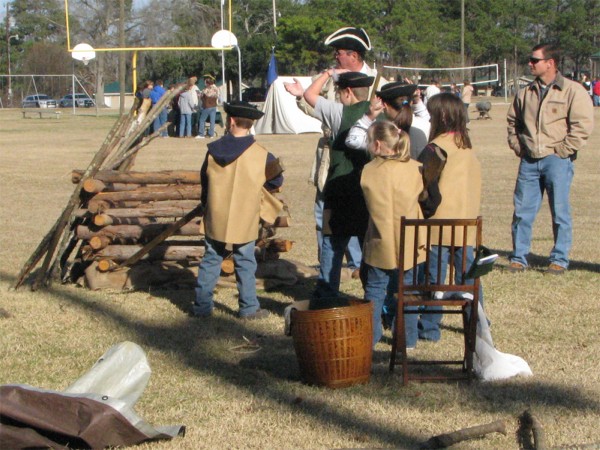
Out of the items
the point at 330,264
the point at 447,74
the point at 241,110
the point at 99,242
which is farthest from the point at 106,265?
the point at 447,74

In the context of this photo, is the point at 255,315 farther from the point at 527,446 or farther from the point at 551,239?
the point at 551,239

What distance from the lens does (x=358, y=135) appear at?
22.8 ft

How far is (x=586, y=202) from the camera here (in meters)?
15.7

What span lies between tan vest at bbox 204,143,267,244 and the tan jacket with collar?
301 centimetres

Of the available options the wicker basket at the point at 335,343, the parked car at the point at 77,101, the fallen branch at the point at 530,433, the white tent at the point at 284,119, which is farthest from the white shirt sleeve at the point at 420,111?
the parked car at the point at 77,101

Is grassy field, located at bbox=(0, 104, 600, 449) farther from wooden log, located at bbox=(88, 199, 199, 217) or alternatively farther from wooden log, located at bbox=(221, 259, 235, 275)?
wooden log, located at bbox=(88, 199, 199, 217)

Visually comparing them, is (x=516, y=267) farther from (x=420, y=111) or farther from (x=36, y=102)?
(x=36, y=102)

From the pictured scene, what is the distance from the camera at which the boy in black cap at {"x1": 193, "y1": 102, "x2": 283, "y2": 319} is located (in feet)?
25.5

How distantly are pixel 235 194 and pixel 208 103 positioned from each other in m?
24.7

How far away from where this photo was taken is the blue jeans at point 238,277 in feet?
26.0

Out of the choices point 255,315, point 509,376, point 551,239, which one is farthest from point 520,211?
point 509,376

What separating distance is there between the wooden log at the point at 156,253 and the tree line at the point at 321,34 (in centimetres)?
4011

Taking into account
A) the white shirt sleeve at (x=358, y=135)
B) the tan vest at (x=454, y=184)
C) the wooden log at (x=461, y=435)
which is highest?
the white shirt sleeve at (x=358, y=135)

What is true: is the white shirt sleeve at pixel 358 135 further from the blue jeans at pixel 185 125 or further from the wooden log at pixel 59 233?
the blue jeans at pixel 185 125
